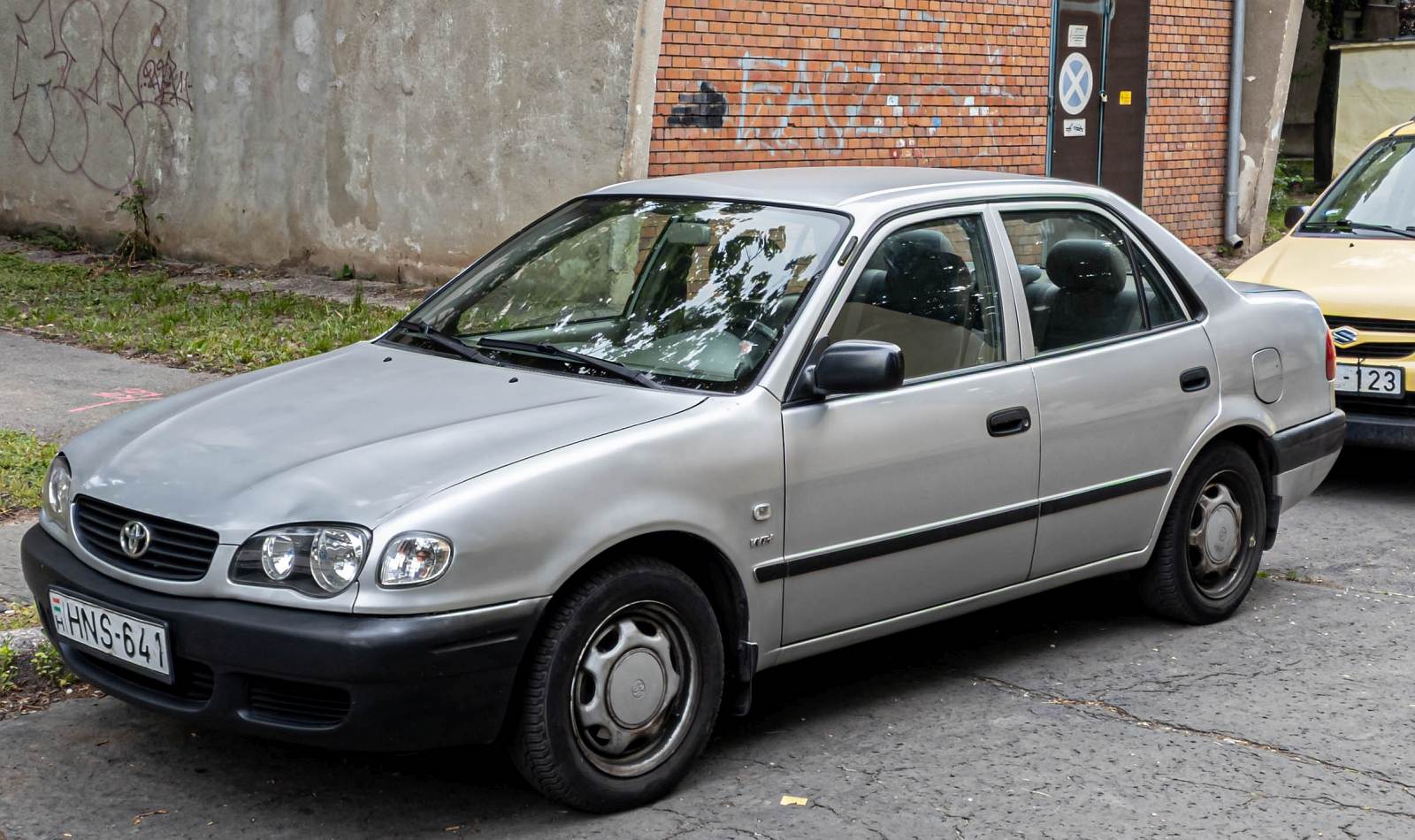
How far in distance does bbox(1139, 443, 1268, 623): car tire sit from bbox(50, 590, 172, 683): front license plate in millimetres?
3308

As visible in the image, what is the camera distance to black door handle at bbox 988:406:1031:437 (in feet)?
15.4

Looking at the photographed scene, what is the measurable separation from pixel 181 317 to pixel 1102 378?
7.77m

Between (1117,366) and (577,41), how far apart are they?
657cm

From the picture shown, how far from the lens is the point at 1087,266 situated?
5.24m

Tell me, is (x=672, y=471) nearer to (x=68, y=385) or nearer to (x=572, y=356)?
(x=572, y=356)

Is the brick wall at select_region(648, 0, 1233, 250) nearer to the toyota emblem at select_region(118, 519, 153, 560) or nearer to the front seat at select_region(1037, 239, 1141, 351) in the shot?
the front seat at select_region(1037, 239, 1141, 351)

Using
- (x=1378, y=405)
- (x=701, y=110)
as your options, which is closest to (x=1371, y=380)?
(x=1378, y=405)

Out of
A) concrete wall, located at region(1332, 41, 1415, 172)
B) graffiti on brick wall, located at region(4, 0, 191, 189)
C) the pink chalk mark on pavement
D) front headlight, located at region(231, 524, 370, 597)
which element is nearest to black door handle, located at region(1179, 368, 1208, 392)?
front headlight, located at region(231, 524, 370, 597)

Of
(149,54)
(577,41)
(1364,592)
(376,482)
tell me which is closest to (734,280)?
(376,482)

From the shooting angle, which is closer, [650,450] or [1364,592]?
[650,450]

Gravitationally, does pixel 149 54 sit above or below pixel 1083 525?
above

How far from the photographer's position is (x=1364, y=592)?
608cm

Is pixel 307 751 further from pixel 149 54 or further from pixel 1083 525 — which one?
pixel 149 54

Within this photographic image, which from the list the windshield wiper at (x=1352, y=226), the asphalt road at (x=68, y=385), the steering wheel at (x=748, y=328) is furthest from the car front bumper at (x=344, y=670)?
the windshield wiper at (x=1352, y=226)
